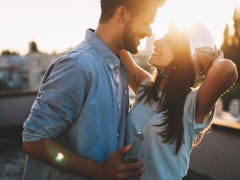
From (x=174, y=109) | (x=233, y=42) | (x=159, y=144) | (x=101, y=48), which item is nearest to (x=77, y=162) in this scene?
(x=101, y=48)

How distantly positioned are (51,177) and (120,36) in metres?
0.75

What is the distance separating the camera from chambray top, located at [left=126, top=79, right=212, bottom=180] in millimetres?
1993

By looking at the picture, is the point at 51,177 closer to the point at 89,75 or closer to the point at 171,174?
the point at 89,75

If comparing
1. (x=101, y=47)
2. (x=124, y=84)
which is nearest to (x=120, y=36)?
(x=101, y=47)

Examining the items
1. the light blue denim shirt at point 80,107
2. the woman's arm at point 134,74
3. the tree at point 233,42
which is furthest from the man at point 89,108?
the tree at point 233,42

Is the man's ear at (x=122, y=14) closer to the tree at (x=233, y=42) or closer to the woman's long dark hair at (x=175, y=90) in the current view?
the woman's long dark hair at (x=175, y=90)

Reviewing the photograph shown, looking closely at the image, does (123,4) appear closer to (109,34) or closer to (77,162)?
(109,34)

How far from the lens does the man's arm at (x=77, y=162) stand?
4.68 feet

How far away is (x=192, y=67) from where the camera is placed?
2.25 meters

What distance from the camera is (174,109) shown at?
79.8 inches

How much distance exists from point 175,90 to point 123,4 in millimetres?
687

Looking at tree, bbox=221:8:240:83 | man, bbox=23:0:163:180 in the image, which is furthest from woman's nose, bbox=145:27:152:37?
tree, bbox=221:8:240:83

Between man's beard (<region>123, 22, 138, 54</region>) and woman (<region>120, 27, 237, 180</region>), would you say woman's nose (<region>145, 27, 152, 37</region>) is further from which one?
woman (<region>120, 27, 237, 180</region>)

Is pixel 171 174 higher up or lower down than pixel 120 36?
lower down
